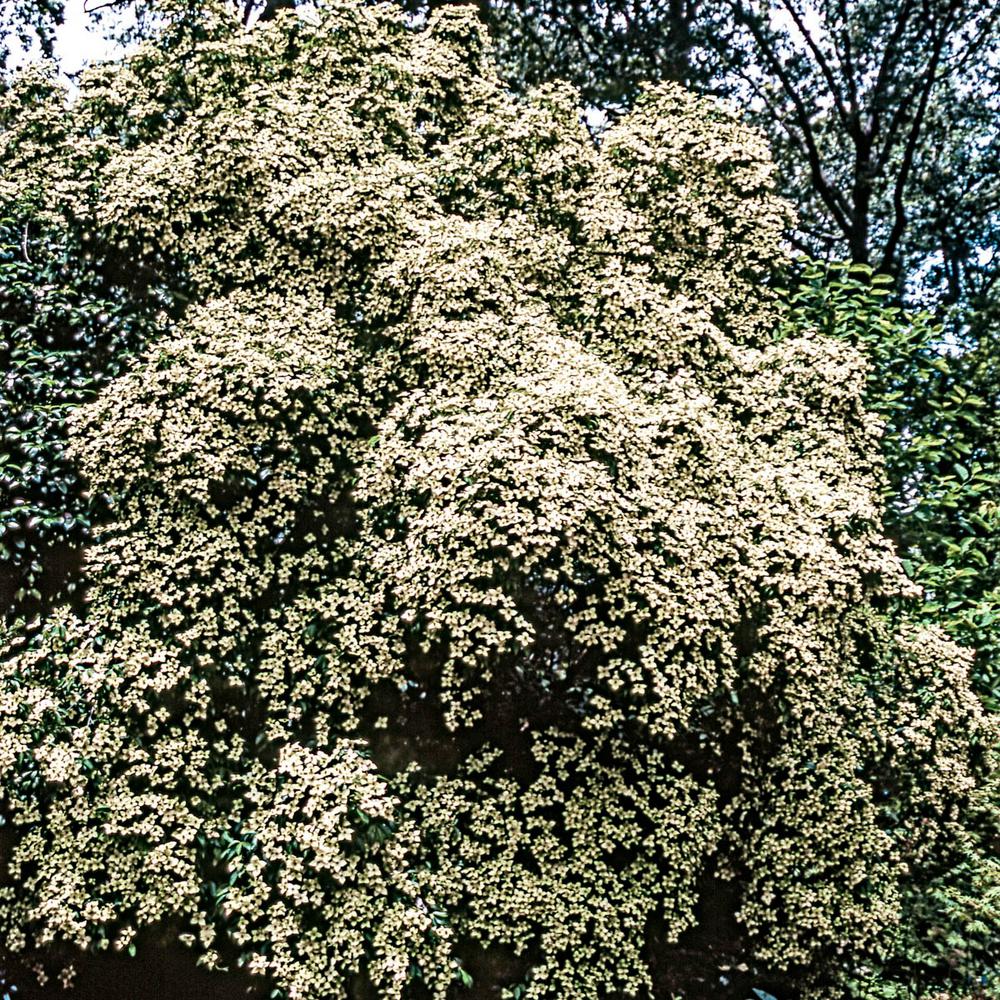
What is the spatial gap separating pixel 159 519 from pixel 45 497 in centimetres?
116

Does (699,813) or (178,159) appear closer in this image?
(699,813)

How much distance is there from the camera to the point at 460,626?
243 inches

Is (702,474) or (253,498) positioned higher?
(702,474)

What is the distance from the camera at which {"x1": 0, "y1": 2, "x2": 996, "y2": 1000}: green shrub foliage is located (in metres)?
6.39

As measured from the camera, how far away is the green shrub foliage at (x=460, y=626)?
6.39 m

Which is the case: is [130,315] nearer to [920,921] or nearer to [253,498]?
[253,498]

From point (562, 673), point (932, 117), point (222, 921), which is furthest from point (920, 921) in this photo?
point (932, 117)

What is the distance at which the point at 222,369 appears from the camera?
6.89 m

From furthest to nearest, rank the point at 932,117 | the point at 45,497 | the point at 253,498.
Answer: the point at 932,117 → the point at 45,497 → the point at 253,498

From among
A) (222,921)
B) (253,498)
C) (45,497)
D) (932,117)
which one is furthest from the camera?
(932,117)

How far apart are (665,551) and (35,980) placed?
17.3 ft

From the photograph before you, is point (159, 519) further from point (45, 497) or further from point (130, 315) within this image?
point (130, 315)

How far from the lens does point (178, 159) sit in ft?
25.5

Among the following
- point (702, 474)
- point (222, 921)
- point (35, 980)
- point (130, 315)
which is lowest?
point (35, 980)
